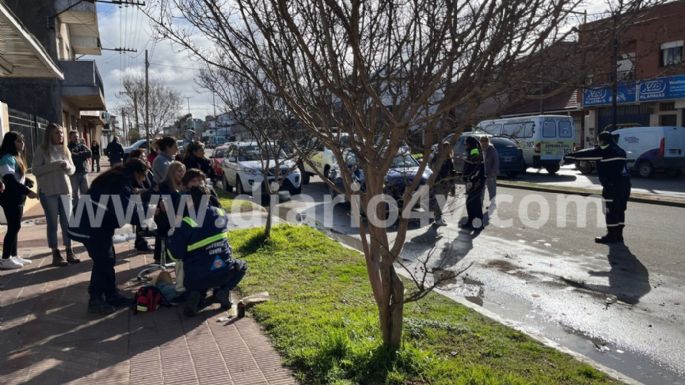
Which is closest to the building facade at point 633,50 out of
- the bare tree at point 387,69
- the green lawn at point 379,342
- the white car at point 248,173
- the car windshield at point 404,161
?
the bare tree at point 387,69

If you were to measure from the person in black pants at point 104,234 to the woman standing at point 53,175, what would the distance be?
185cm

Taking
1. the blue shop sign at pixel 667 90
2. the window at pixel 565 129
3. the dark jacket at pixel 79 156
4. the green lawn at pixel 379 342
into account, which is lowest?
the green lawn at pixel 379 342

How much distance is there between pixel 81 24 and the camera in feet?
82.6

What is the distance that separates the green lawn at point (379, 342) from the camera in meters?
3.83

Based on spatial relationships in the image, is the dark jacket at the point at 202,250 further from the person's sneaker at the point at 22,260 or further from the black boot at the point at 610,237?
Result: the black boot at the point at 610,237

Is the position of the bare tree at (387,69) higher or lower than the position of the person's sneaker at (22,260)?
higher

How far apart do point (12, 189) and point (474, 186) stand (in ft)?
24.8

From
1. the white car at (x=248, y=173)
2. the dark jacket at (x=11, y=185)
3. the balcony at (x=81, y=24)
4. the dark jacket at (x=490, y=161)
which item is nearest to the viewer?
the dark jacket at (x=11, y=185)

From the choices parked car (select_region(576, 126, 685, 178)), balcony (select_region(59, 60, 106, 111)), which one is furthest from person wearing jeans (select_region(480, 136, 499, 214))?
balcony (select_region(59, 60, 106, 111))

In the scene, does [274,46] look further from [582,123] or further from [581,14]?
[582,123]

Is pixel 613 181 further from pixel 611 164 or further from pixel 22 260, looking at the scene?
pixel 22 260

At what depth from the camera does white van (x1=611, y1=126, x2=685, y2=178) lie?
66.1ft

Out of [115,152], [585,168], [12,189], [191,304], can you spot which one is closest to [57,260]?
[12,189]

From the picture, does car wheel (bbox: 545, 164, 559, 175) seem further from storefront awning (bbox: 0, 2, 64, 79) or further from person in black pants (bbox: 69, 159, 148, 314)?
person in black pants (bbox: 69, 159, 148, 314)
